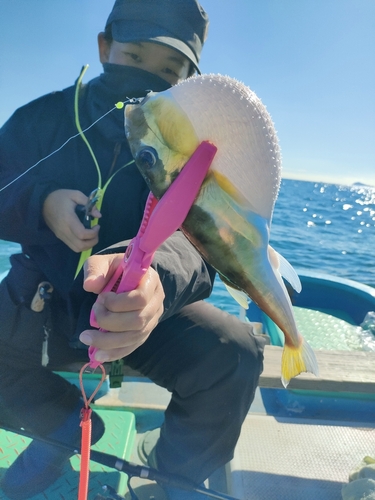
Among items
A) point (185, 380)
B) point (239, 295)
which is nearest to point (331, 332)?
point (185, 380)

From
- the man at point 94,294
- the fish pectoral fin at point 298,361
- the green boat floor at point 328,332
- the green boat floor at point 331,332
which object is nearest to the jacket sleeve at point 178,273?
the man at point 94,294

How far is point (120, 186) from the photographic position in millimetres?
1530

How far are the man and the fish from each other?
Result: 0.49 metres

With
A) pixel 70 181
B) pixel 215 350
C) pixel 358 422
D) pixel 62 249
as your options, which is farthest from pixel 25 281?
pixel 358 422

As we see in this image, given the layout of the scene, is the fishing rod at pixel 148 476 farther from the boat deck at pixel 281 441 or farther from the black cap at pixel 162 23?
the black cap at pixel 162 23

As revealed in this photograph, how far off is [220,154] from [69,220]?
739 millimetres

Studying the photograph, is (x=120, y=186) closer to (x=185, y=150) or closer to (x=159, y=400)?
(x=185, y=150)

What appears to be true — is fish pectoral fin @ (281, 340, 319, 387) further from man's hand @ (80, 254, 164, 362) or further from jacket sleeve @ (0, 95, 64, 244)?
jacket sleeve @ (0, 95, 64, 244)

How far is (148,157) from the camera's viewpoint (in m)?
0.62

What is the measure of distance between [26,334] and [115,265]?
834 millimetres

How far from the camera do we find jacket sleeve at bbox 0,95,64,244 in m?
1.35

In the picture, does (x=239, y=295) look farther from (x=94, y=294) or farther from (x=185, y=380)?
(x=94, y=294)

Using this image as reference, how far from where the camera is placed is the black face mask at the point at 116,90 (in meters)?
1.49

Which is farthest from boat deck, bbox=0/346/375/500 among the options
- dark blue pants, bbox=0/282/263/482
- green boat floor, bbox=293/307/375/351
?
green boat floor, bbox=293/307/375/351
